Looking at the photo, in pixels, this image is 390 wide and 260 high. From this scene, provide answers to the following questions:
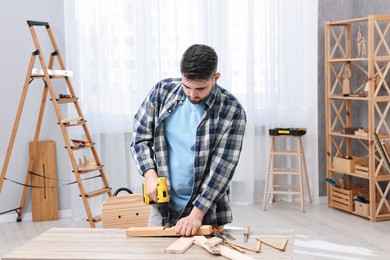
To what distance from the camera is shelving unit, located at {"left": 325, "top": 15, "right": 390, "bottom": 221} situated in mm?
5238

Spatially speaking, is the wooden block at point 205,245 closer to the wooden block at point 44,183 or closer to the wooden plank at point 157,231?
the wooden plank at point 157,231

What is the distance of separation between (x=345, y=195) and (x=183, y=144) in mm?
3402

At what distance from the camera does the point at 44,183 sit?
554 cm

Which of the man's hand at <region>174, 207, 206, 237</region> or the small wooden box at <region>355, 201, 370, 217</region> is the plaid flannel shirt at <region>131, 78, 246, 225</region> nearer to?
the man's hand at <region>174, 207, 206, 237</region>

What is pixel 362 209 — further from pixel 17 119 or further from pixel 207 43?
pixel 17 119

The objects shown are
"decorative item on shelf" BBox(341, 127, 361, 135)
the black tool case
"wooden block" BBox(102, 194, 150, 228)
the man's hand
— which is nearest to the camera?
the man's hand

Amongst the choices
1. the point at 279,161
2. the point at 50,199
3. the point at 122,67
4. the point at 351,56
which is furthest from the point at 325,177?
the point at 50,199

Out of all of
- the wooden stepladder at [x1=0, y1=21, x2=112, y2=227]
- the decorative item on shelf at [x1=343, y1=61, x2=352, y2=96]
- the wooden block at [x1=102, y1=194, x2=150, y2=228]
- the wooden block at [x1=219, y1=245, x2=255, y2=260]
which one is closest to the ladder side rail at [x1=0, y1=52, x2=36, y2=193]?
the wooden stepladder at [x1=0, y1=21, x2=112, y2=227]

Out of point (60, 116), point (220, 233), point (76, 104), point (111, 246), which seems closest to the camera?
point (111, 246)

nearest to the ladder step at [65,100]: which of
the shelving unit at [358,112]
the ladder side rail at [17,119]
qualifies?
the ladder side rail at [17,119]

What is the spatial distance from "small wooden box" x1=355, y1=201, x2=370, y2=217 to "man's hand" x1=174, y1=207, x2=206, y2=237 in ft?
10.5

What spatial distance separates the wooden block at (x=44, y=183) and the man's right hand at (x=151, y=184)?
316 cm

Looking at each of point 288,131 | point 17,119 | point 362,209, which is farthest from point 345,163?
point 17,119

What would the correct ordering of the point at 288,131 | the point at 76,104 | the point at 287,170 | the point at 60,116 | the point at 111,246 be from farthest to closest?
the point at 287,170, the point at 288,131, the point at 76,104, the point at 60,116, the point at 111,246
